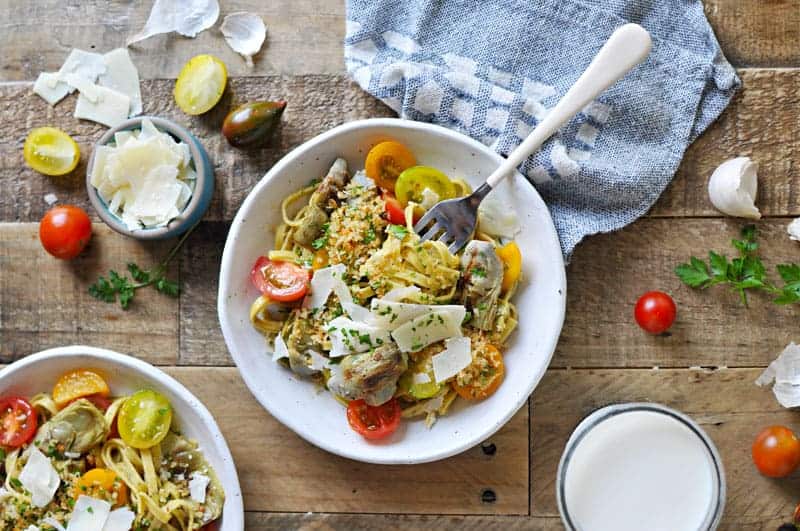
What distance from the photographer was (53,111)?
3.11 metres

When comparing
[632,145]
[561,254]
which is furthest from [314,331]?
[632,145]

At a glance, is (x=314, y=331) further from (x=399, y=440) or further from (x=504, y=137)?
(x=504, y=137)

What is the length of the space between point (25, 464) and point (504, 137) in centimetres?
192

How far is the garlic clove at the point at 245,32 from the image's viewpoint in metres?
3.03

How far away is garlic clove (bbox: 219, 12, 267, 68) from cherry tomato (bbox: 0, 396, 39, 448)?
1.39m

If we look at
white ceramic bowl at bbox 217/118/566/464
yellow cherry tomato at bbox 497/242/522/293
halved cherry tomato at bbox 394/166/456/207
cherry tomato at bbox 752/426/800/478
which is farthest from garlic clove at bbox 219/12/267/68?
cherry tomato at bbox 752/426/800/478

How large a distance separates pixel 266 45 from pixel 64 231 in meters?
0.95

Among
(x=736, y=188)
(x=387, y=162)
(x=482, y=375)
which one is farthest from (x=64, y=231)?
(x=736, y=188)

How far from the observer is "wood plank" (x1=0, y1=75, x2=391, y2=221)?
3.03 metres

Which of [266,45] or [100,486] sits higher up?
[266,45]

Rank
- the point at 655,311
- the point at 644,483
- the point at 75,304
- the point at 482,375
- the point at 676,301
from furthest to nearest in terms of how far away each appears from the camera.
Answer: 1. the point at 75,304
2. the point at 676,301
3. the point at 655,311
4. the point at 482,375
5. the point at 644,483

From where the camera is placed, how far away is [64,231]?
296 centimetres

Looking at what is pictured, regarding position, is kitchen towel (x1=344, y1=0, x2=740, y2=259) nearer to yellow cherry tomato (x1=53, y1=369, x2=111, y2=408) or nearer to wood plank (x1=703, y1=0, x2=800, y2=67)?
wood plank (x1=703, y1=0, x2=800, y2=67)

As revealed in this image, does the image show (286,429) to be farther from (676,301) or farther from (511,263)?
(676,301)
